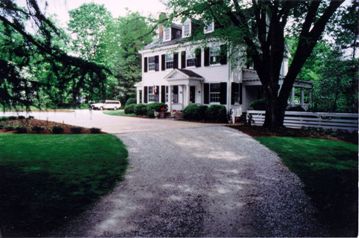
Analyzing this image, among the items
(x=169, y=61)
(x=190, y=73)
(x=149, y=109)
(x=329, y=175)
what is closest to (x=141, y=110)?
(x=149, y=109)

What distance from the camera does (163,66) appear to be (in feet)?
64.3

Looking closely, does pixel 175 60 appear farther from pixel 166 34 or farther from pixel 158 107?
pixel 158 107

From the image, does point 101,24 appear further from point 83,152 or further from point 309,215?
point 309,215

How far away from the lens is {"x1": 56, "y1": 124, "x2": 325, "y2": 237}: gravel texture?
123 inches

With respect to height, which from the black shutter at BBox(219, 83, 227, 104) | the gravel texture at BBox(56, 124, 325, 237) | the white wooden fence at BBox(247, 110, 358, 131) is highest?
the black shutter at BBox(219, 83, 227, 104)

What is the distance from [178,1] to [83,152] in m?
5.28

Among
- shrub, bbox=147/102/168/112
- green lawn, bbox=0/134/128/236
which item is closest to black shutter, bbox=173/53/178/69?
shrub, bbox=147/102/168/112

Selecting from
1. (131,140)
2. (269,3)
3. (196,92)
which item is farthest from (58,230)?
(196,92)

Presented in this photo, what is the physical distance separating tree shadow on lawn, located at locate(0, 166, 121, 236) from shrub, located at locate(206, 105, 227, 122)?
33.6 ft

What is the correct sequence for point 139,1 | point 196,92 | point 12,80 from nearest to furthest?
1. point 12,80
2. point 139,1
3. point 196,92

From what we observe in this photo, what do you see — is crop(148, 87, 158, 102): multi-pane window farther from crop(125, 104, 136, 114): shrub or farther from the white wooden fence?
the white wooden fence

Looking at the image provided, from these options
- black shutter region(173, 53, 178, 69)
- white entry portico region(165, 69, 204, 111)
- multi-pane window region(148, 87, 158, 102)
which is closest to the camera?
white entry portico region(165, 69, 204, 111)

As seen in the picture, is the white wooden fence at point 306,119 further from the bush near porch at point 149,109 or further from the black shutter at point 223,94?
the bush near porch at point 149,109

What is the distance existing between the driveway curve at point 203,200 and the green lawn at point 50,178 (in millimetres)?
270
